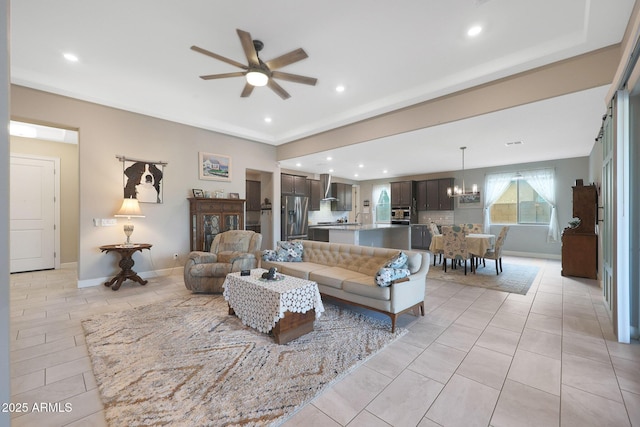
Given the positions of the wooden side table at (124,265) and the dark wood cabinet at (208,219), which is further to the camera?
the dark wood cabinet at (208,219)

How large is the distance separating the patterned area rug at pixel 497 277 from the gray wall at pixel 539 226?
169 cm

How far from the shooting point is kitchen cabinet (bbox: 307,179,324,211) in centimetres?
860

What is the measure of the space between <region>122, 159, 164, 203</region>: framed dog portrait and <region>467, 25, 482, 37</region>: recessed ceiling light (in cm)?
528

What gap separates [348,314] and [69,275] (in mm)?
5636

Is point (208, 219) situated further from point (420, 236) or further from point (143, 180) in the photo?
point (420, 236)

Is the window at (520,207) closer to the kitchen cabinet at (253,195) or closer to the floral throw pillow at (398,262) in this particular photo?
the floral throw pillow at (398,262)

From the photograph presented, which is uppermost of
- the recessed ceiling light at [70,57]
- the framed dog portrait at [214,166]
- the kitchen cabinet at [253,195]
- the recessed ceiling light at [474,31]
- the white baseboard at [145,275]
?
the recessed ceiling light at [70,57]

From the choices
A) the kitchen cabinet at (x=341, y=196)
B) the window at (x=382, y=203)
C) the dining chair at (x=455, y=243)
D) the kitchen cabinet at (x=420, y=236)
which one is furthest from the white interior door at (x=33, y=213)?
the kitchen cabinet at (x=420, y=236)

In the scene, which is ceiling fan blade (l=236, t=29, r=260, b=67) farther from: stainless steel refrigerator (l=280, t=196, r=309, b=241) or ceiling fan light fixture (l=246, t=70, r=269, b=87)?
stainless steel refrigerator (l=280, t=196, r=309, b=241)

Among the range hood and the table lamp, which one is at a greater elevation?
the range hood

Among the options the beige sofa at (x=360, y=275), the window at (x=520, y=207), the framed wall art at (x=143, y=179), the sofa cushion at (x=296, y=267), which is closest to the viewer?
the beige sofa at (x=360, y=275)

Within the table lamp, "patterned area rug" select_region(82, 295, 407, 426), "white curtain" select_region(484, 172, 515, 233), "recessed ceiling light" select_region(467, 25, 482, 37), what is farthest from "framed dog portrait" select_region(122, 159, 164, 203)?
"white curtain" select_region(484, 172, 515, 233)

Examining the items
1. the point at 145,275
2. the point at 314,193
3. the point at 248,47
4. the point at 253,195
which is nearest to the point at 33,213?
the point at 145,275

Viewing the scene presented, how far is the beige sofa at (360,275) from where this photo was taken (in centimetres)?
276
